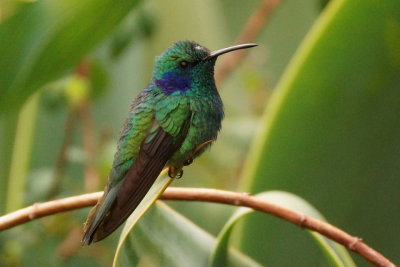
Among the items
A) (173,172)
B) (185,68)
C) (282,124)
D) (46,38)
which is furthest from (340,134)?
(46,38)

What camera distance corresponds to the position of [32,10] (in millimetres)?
1188

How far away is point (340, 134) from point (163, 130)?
1.41 feet

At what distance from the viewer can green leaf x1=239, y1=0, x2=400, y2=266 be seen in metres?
1.40

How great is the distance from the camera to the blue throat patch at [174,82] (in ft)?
4.15

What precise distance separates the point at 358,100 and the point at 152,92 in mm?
413

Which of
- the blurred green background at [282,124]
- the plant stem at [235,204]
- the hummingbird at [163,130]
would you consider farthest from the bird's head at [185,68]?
the plant stem at [235,204]

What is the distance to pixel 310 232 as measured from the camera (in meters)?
1.15

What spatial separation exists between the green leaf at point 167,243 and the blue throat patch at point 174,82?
0.66 ft

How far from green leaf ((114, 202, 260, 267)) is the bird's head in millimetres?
213

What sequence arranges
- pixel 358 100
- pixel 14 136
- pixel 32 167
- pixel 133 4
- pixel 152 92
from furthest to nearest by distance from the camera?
pixel 32 167 < pixel 14 136 < pixel 358 100 < pixel 152 92 < pixel 133 4

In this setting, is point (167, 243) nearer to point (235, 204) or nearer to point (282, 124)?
point (235, 204)

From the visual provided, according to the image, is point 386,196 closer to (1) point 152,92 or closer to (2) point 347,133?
(2) point 347,133

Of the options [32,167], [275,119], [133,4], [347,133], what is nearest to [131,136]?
[133,4]

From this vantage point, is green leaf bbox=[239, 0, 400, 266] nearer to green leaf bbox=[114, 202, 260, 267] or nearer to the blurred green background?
the blurred green background
